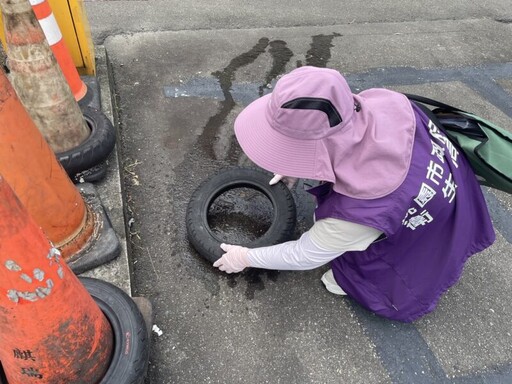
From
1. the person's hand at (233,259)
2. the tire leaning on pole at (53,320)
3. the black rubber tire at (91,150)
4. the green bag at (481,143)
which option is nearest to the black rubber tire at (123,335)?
the tire leaning on pole at (53,320)

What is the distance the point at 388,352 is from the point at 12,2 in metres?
2.45

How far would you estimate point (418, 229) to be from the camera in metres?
1.76

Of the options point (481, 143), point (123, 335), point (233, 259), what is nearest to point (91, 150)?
point (233, 259)

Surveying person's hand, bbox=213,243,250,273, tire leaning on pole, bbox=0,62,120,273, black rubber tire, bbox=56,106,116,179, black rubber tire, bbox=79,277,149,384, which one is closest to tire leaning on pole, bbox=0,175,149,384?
black rubber tire, bbox=79,277,149,384

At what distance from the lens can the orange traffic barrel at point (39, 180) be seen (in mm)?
1627

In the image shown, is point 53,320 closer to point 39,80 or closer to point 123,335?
point 123,335

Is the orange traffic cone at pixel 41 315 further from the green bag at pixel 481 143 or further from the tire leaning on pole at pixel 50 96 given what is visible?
the green bag at pixel 481 143

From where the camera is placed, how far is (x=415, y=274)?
75.6 inches

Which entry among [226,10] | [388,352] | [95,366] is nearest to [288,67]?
[226,10]

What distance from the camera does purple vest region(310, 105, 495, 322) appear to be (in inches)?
62.0

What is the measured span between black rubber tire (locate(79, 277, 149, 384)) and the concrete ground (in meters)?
0.38

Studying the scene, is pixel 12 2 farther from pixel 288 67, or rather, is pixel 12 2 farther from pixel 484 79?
pixel 484 79

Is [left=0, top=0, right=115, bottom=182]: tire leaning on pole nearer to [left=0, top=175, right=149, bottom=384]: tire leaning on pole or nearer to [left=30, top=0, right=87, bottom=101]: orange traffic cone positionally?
[left=30, top=0, right=87, bottom=101]: orange traffic cone

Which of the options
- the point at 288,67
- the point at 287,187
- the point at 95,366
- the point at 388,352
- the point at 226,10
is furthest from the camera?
the point at 226,10
